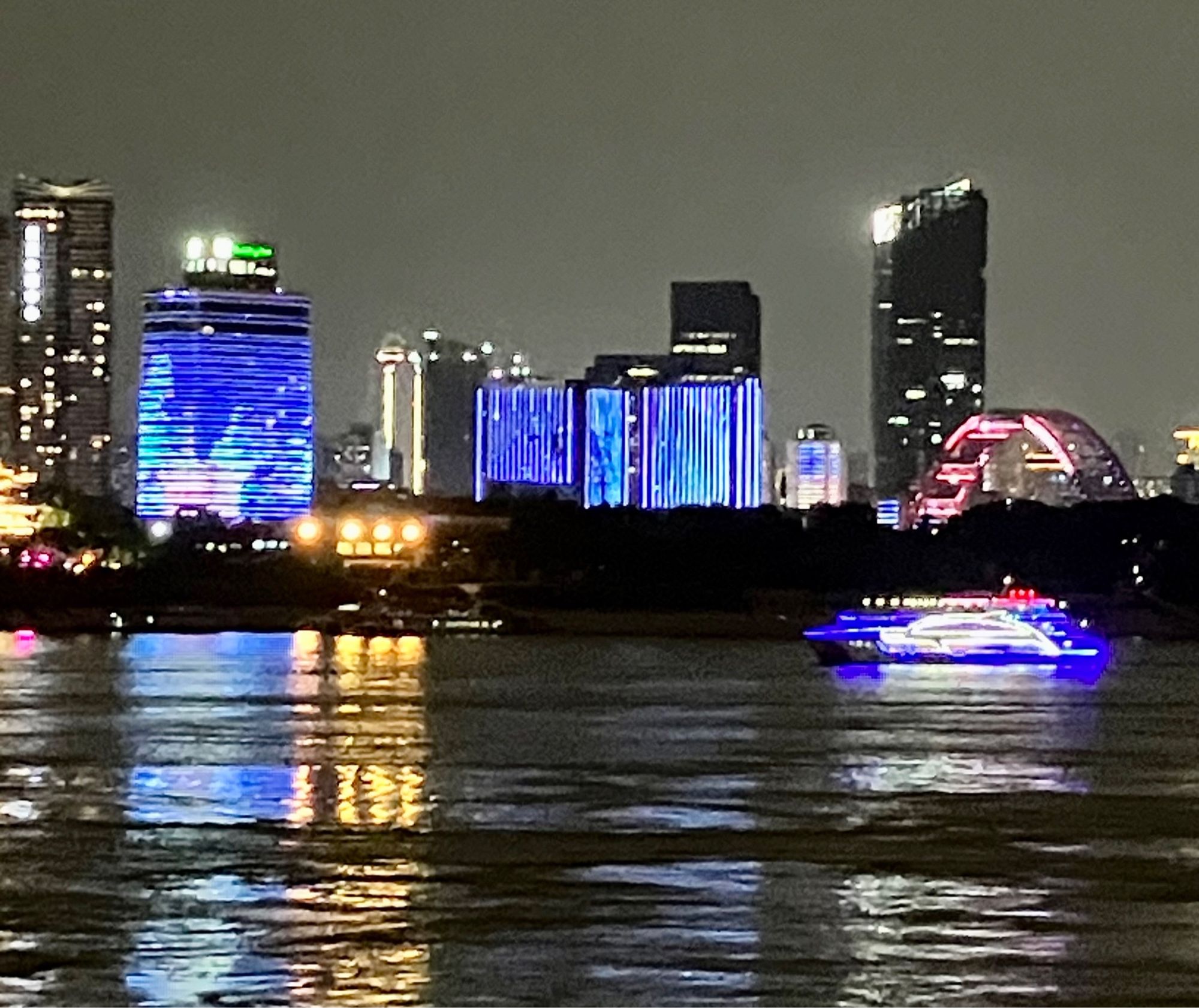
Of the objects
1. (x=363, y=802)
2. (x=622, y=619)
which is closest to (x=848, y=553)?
(x=622, y=619)

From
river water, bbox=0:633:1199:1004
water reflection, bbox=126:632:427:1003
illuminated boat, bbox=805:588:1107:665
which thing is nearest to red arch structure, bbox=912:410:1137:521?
illuminated boat, bbox=805:588:1107:665

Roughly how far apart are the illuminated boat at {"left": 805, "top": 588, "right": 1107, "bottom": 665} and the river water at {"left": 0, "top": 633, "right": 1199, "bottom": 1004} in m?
32.7

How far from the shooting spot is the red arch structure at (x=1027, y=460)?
173 m

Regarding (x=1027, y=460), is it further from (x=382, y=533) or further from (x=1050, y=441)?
(x=382, y=533)

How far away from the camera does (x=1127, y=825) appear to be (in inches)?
1122

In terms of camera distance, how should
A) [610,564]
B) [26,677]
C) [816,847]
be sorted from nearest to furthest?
[816,847] → [26,677] → [610,564]

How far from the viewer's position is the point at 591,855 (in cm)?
2523

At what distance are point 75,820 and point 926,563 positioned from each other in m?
110

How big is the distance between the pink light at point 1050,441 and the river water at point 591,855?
4933 inches

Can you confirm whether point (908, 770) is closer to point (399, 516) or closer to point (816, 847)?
point (816, 847)

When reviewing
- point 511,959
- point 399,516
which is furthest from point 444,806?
point 399,516

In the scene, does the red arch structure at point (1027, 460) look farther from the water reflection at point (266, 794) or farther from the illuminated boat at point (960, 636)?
the water reflection at point (266, 794)

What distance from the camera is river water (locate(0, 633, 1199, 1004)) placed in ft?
60.6

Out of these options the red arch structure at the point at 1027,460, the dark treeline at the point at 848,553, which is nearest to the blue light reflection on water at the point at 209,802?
the dark treeline at the point at 848,553
